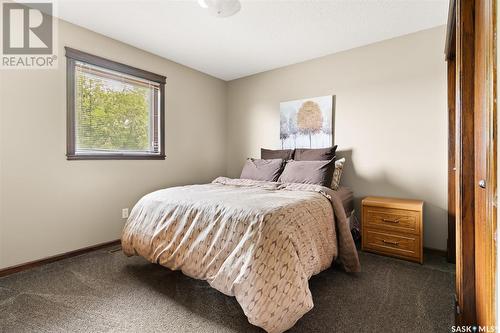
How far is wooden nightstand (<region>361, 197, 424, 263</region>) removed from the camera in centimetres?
236

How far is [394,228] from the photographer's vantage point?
8.13 feet

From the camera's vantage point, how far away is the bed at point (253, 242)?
1.42 m

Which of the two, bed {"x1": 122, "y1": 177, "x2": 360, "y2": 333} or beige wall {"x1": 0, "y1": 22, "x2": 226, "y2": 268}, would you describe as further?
beige wall {"x1": 0, "y1": 22, "x2": 226, "y2": 268}

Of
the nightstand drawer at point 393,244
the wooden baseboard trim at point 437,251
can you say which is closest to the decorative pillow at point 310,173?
the nightstand drawer at point 393,244

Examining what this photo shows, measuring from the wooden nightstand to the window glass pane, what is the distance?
2.74 m

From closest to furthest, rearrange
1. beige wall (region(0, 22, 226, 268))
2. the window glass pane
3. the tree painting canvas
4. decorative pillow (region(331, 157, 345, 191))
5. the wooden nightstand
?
beige wall (region(0, 22, 226, 268)) < the wooden nightstand < the window glass pane < decorative pillow (region(331, 157, 345, 191)) < the tree painting canvas

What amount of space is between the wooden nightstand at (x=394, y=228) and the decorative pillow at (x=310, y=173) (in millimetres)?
500

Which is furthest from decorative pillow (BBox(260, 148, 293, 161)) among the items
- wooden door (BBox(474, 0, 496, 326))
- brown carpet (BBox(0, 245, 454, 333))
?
wooden door (BBox(474, 0, 496, 326))

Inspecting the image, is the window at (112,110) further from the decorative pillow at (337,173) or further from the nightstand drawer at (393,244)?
the nightstand drawer at (393,244)

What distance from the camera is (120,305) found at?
1.73 m

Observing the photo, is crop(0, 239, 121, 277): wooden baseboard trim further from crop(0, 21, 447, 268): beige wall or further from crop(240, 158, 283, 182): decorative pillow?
crop(240, 158, 283, 182): decorative pillow

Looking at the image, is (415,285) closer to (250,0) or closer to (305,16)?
(305,16)

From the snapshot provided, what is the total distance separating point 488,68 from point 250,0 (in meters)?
1.94

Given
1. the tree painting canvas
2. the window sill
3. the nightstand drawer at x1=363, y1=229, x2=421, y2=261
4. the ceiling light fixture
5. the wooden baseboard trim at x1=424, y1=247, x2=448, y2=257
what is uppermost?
the ceiling light fixture
